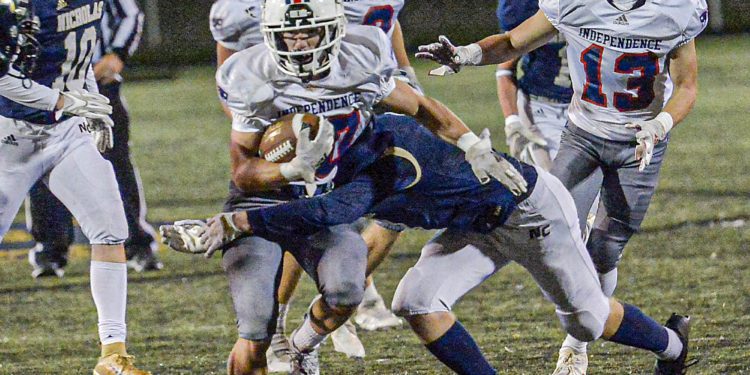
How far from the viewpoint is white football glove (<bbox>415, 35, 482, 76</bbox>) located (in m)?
4.04

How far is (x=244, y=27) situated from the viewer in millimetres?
4660

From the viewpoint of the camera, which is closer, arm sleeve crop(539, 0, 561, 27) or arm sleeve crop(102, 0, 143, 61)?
arm sleeve crop(539, 0, 561, 27)

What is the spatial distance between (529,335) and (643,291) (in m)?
0.78

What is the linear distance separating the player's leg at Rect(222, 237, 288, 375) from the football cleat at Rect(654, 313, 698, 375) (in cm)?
121

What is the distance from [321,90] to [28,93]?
1073mm

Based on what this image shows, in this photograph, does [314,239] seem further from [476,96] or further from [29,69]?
[476,96]

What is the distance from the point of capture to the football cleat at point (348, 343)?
4.38 m

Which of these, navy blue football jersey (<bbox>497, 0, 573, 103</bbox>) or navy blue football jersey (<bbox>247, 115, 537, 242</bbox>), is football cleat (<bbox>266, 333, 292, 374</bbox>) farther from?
navy blue football jersey (<bbox>497, 0, 573, 103</bbox>)

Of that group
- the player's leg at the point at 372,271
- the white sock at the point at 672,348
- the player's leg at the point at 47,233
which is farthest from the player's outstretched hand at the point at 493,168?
the player's leg at the point at 47,233

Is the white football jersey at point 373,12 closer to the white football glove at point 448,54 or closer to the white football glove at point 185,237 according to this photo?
the white football glove at point 448,54

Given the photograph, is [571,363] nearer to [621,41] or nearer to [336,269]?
[336,269]

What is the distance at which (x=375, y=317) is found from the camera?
4.83 m

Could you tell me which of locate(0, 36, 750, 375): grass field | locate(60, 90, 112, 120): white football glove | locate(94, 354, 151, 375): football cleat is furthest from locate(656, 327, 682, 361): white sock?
locate(60, 90, 112, 120): white football glove

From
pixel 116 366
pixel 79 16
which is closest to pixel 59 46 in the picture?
pixel 79 16
